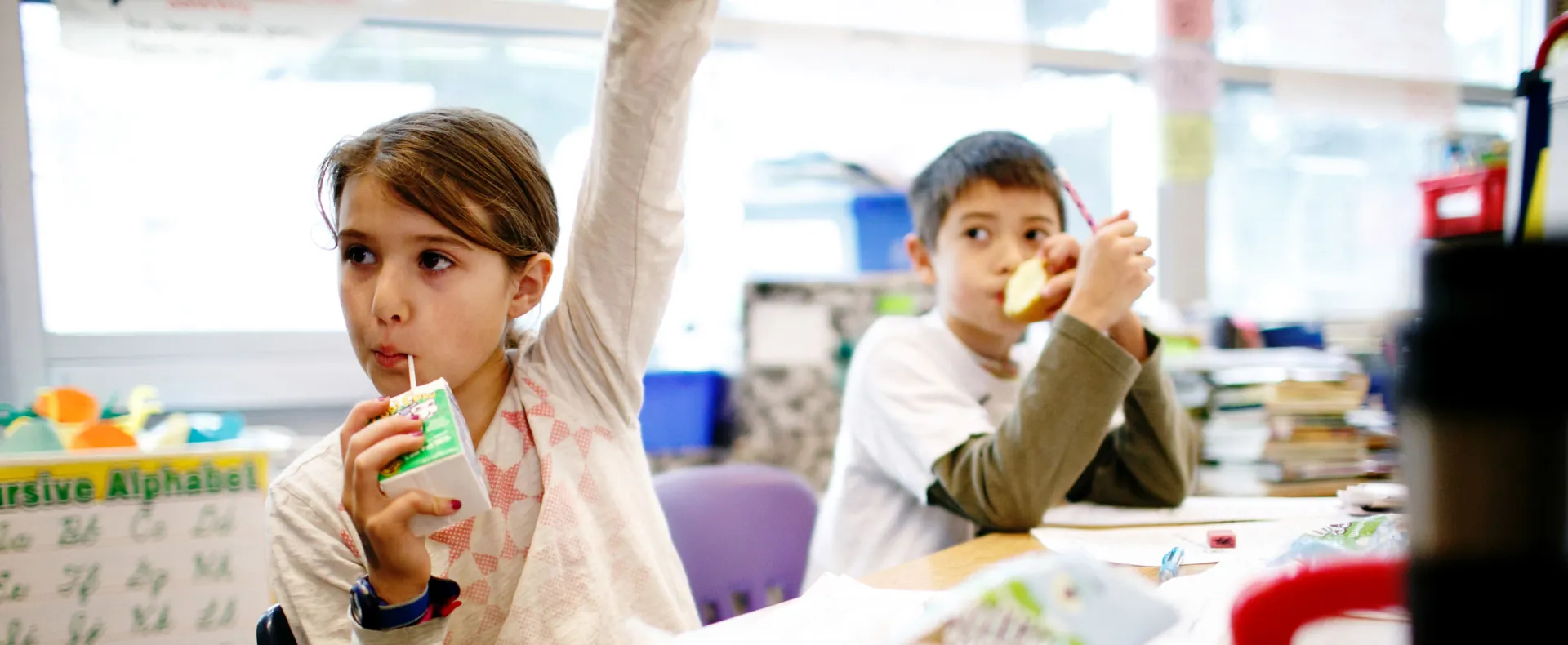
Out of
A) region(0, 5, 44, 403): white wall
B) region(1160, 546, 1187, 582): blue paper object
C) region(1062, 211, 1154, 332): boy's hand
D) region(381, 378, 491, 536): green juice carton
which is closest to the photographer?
region(381, 378, 491, 536): green juice carton

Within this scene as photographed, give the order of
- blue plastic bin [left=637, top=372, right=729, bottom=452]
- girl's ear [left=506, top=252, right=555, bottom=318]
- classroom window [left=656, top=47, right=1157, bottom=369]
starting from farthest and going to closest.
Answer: classroom window [left=656, top=47, right=1157, bottom=369] < blue plastic bin [left=637, top=372, right=729, bottom=452] < girl's ear [left=506, top=252, right=555, bottom=318]

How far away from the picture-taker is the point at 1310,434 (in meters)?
1.80

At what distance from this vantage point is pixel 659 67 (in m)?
0.81

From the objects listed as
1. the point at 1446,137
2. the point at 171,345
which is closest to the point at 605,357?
the point at 171,345

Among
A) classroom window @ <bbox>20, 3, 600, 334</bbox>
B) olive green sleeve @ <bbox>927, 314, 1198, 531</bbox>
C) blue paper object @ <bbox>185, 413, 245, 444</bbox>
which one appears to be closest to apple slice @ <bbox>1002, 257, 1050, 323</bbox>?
olive green sleeve @ <bbox>927, 314, 1198, 531</bbox>

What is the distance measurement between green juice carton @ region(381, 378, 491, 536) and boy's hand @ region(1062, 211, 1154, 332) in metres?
0.65

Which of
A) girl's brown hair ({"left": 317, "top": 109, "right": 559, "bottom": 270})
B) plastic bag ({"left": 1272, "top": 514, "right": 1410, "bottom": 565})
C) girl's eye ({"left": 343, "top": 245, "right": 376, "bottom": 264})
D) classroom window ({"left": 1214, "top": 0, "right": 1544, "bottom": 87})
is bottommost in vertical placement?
plastic bag ({"left": 1272, "top": 514, "right": 1410, "bottom": 565})

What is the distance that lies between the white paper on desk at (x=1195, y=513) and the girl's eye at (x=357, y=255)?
71 cm

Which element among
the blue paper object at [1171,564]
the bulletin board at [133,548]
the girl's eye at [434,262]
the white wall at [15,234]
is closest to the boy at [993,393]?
the blue paper object at [1171,564]

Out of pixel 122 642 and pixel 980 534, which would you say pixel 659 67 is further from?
pixel 122 642

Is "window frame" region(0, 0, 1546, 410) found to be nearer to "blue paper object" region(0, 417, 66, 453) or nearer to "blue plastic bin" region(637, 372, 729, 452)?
"blue plastic bin" region(637, 372, 729, 452)

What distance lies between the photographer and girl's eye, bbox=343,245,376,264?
0.83 m

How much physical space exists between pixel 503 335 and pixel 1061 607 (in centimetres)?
64

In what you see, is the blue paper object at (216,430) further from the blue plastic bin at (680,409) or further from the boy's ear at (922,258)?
the boy's ear at (922,258)
